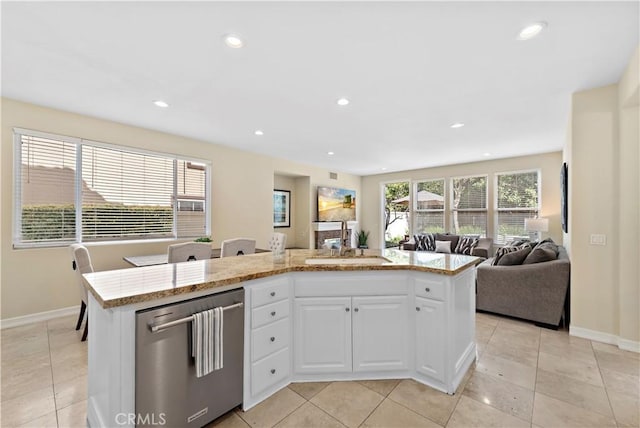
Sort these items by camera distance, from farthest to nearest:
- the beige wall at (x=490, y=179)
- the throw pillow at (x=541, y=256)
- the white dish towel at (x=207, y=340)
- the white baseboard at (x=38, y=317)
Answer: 1. the beige wall at (x=490, y=179)
2. the throw pillow at (x=541, y=256)
3. the white baseboard at (x=38, y=317)
4. the white dish towel at (x=207, y=340)

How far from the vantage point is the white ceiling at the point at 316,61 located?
5.71 feet

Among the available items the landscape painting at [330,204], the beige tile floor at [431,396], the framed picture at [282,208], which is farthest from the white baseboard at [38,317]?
the landscape painting at [330,204]

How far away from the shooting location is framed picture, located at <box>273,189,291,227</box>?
6.67 meters

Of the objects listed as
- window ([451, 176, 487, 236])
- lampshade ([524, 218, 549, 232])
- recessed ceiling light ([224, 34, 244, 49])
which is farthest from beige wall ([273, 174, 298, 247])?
lampshade ([524, 218, 549, 232])

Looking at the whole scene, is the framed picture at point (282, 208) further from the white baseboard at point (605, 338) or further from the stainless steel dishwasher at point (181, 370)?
the white baseboard at point (605, 338)

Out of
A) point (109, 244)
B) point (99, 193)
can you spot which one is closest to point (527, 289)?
point (109, 244)

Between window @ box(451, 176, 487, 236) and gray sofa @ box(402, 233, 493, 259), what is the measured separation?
0.36m

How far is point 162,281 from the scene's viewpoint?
1.56 m

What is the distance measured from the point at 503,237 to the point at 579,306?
352 cm

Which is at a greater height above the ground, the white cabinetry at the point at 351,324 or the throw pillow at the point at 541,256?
the throw pillow at the point at 541,256

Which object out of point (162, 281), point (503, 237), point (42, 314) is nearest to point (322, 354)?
point (162, 281)

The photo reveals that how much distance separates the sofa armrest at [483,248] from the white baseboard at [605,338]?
8.95ft

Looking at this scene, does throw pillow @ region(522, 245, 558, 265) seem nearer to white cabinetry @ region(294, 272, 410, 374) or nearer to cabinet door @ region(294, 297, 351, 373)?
white cabinetry @ region(294, 272, 410, 374)

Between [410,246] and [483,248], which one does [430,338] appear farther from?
[410,246]
